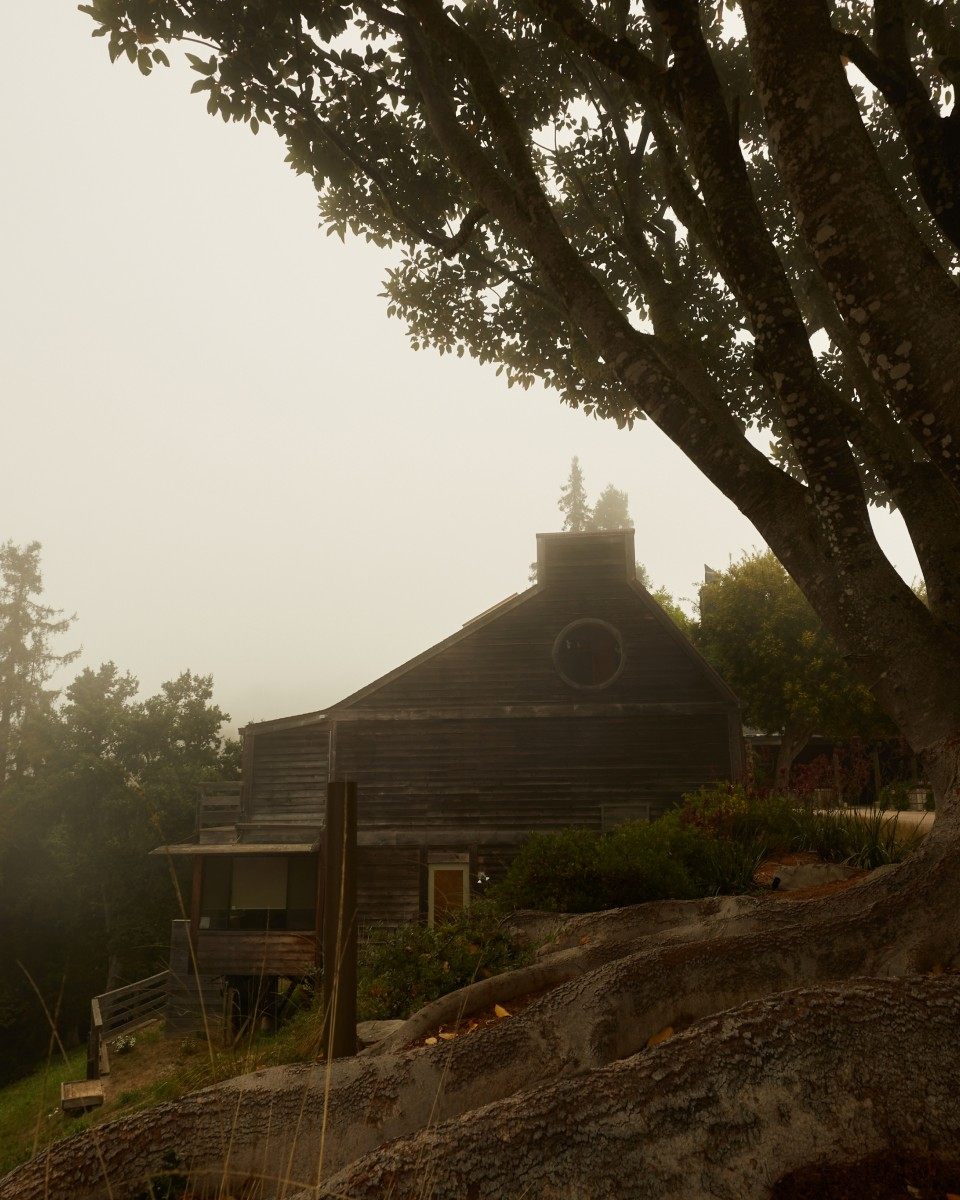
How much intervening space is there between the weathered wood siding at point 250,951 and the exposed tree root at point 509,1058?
16092 millimetres

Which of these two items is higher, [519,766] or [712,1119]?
[519,766]

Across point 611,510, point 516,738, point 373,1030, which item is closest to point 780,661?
point 516,738

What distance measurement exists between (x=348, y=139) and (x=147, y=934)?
1366 inches

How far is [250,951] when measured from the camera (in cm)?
1977

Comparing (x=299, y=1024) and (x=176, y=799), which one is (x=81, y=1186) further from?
(x=176, y=799)

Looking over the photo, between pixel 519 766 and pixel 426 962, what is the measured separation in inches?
468

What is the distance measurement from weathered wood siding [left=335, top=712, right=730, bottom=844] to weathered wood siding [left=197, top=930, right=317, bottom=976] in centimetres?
363

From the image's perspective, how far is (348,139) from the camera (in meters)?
10.7

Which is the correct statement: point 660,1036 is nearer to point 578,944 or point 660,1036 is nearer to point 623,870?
point 578,944

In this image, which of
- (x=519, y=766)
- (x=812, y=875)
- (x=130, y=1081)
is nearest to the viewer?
(x=812, y=875)

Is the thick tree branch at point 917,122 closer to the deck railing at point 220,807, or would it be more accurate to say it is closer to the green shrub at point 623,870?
the green shrub at point 623,870

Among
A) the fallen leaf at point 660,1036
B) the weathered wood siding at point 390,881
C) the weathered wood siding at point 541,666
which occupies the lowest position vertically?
the weathered wood siding at point 390,881

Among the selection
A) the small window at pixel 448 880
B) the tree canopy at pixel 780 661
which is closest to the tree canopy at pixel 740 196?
the small window at pixel 448 880

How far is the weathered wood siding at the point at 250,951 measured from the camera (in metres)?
19.5
